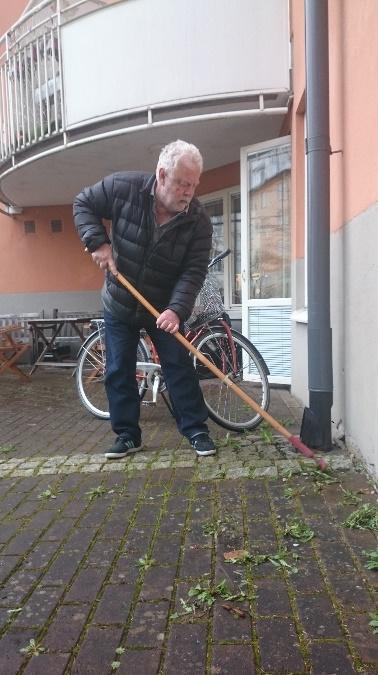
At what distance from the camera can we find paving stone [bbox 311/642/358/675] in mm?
1592

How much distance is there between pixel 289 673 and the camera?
1.59 metres

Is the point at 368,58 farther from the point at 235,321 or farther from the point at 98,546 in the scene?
the point at 235,321

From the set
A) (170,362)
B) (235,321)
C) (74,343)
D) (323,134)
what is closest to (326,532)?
(170,362)

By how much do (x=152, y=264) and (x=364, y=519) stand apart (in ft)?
6.06

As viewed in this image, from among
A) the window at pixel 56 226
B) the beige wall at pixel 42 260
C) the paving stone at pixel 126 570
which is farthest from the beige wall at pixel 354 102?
the window at pixel 56 226

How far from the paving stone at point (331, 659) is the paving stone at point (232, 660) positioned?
0.62 ft

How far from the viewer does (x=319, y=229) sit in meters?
3.44

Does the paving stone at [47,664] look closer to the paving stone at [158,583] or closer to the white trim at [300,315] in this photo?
the paving stone at [158,583]

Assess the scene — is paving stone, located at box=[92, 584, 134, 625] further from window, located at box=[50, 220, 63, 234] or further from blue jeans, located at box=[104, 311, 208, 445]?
window, located at box=[50, 220, 63, 234]

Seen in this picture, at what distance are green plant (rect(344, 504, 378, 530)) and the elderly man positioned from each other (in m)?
1.18

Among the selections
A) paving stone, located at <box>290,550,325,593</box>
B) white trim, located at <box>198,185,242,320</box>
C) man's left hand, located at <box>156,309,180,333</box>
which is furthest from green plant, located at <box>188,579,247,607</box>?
white trim, located at <box>198,185,242,320</box>

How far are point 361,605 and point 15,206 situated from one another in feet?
32.5

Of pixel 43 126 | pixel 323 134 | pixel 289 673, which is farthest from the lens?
pixel 43 126

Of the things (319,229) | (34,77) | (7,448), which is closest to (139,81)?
(34,77)
